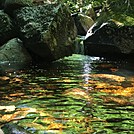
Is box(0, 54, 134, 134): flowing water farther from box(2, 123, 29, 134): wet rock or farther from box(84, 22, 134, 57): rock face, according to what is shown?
box(84, 22, 134, 57): rock face

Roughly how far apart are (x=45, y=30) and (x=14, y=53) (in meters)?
1.51

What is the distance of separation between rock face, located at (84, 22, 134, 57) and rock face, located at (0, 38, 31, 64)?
2.68 metres

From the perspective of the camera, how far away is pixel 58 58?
35.8ft

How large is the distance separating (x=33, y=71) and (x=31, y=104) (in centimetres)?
350

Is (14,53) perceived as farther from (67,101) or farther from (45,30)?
(67,101)

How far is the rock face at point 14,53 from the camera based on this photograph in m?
10.6

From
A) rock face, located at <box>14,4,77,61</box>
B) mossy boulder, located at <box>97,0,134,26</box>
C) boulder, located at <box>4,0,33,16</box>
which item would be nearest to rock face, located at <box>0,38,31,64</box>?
rock face, located at <box>14,4,77,61</box>

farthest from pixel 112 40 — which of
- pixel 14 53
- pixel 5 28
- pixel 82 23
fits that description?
pixel 82 23

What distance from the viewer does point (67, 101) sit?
18.5 feet

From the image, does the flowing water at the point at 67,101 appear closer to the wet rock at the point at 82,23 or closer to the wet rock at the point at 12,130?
the wet rock at the point at 12,130

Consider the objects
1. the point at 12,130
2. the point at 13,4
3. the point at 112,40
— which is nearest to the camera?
the point at 12,130

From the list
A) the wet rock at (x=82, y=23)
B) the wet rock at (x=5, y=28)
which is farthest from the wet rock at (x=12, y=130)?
the wet rock at (x=82, y=23)

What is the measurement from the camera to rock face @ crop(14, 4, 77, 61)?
10141 millimetres

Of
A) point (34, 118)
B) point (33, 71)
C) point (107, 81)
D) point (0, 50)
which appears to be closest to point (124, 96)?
point (107, 81)
